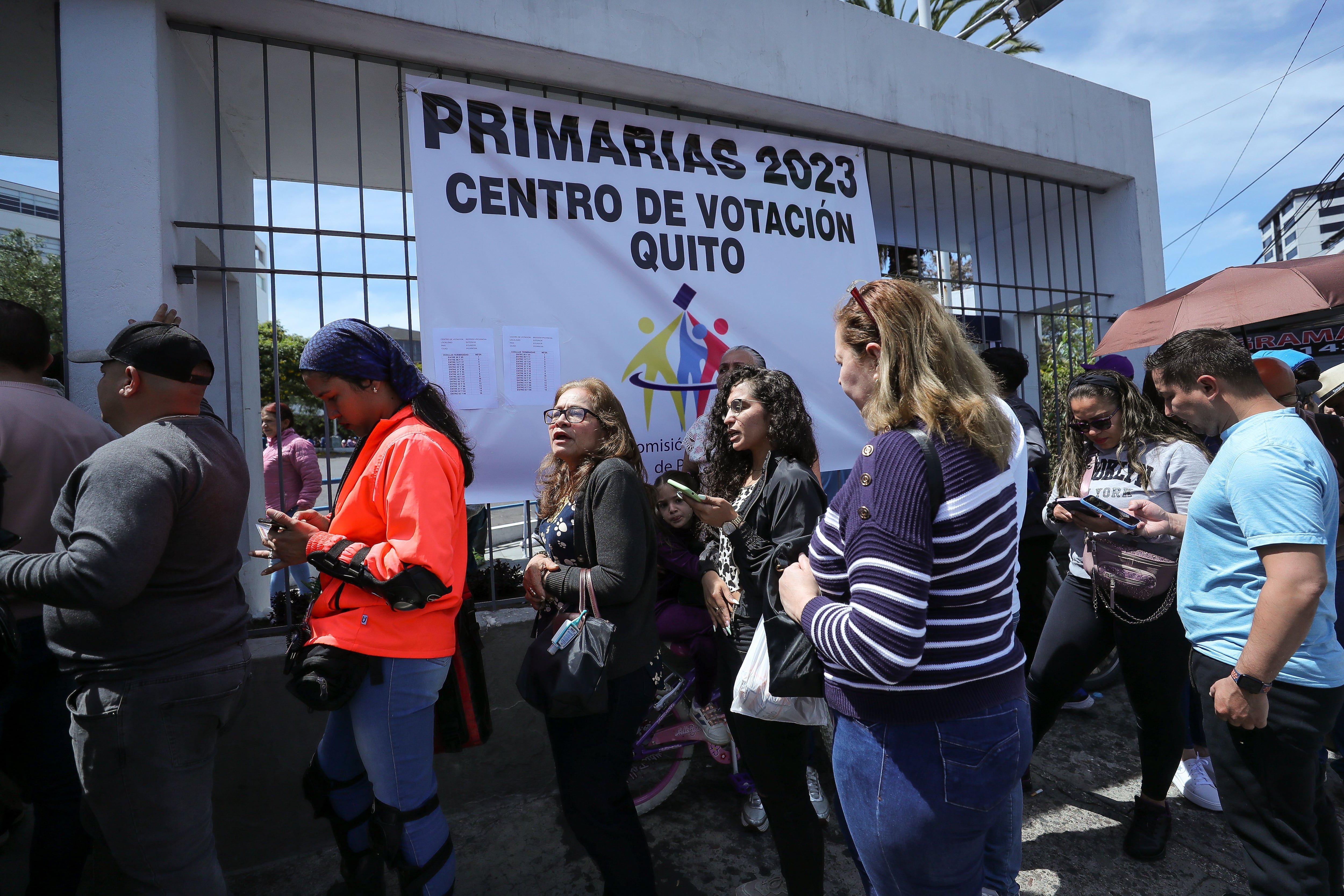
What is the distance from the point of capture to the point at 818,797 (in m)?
2.99

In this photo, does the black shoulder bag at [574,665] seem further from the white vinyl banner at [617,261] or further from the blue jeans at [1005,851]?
the white vinyl banner at [617,261]

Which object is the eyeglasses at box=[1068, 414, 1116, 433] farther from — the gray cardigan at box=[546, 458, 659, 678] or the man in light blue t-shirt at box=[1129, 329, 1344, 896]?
the gray cardigan at box=[546, 458, 659, 678]

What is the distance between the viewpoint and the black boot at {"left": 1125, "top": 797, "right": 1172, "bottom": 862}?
2686mm

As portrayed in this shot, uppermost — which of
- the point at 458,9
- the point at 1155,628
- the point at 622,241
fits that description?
the point at 458,9

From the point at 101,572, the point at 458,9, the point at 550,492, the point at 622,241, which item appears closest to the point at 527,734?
the point at 550,492

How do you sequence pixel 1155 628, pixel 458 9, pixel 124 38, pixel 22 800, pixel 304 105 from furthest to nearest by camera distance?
pixel 304 105, pixel 458 9, pixel 124 38, pixel 1155 628, pixel 22 800

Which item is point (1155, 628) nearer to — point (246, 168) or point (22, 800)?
point (22, 800)

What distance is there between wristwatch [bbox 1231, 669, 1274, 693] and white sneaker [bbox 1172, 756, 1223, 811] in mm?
1680

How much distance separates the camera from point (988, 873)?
5.71 feet

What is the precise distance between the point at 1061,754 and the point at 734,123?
386 cm

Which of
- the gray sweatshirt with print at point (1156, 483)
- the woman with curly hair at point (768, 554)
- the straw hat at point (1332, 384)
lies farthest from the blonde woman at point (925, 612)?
the straw hat at point (1332, 384)

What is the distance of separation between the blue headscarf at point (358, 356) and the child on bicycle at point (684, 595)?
1.22 metres

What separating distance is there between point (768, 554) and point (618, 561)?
0.44 m

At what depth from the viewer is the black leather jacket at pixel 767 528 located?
214cm
